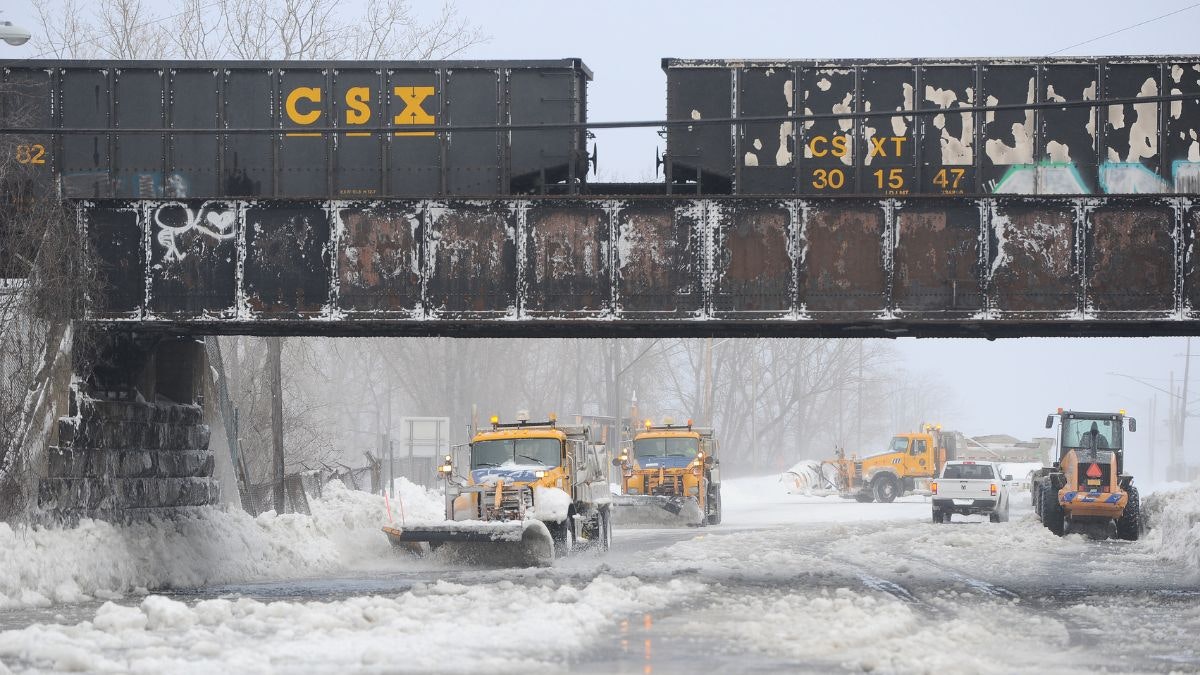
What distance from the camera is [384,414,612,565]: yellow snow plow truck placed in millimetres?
24562

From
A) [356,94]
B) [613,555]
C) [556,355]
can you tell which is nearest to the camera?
[356,94]

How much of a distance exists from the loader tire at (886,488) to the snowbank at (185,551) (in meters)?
31.0

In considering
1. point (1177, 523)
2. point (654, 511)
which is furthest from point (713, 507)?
point (1177, 523)

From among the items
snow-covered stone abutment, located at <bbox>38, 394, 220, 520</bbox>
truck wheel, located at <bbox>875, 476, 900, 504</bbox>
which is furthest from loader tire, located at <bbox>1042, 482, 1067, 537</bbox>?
truck wheel, located at <bbox>875, 476, 900, 504</bbox>

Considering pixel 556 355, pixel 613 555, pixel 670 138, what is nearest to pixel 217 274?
pixel 670 138

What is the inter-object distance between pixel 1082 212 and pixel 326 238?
10.7 meters

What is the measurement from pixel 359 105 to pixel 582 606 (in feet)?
32.1

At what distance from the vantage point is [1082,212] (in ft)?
70.8

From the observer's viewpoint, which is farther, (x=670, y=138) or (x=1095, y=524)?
(x=1095, y=524)

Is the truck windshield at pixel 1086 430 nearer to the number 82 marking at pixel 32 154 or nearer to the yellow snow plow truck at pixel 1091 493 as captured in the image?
the yellow snow plow truck at pixel 1091 493

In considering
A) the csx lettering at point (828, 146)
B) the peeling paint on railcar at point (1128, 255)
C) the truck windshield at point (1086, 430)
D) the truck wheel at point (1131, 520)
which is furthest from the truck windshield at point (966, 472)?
the peeling paint on railcar at point (1128, 255)

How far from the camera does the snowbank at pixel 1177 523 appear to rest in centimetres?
2972

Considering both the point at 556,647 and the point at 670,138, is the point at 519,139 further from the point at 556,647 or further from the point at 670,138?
the point at 556,647

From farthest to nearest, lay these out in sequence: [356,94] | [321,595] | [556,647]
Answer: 1. [356,94]
2. [321,595]
3. [556,647]
